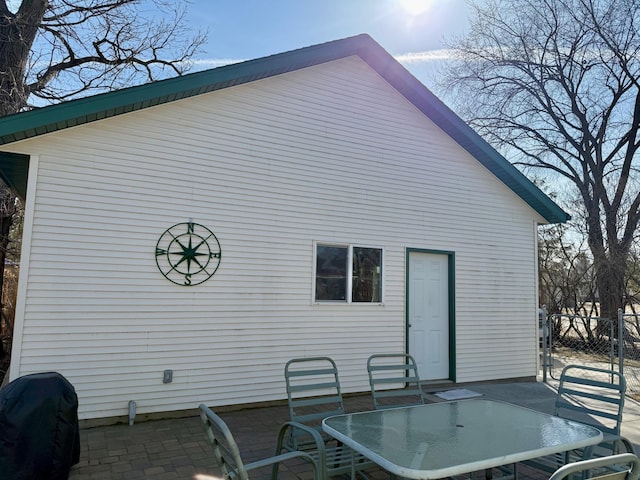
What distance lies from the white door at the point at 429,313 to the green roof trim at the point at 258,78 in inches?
80.0

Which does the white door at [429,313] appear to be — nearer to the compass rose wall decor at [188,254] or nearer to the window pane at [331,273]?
the window pane at [331,273]

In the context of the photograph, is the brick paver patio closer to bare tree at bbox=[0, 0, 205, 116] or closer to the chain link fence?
the chain link fence

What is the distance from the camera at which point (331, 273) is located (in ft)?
21.3

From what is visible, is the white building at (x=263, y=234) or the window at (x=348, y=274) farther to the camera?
the window at (x=348, y=274)

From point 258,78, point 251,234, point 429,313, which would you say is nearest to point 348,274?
point 251,234

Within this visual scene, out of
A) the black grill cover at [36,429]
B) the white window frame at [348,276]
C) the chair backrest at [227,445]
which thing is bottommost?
the black grill cover at [36,429]

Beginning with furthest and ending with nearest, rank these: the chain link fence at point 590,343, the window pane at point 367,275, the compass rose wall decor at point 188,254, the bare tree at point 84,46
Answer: the chain link fence at point 590,343 → the bare tree at point 84,46 → the window pane at point 367,275 → the compass rose wall decor at point 188,254

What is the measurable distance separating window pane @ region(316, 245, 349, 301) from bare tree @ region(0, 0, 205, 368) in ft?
21.8

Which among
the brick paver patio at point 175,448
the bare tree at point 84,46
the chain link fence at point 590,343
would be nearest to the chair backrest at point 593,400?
the brick paver patio at point 175,448

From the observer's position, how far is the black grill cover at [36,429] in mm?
3242

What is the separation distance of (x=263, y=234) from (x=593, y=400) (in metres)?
5.54

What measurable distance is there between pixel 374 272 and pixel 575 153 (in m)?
12.2

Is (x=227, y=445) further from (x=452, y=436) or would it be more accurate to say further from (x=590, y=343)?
(x=590, y=343)

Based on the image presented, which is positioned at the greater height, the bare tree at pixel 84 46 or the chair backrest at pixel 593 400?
the bare tree at pixel 84 46
